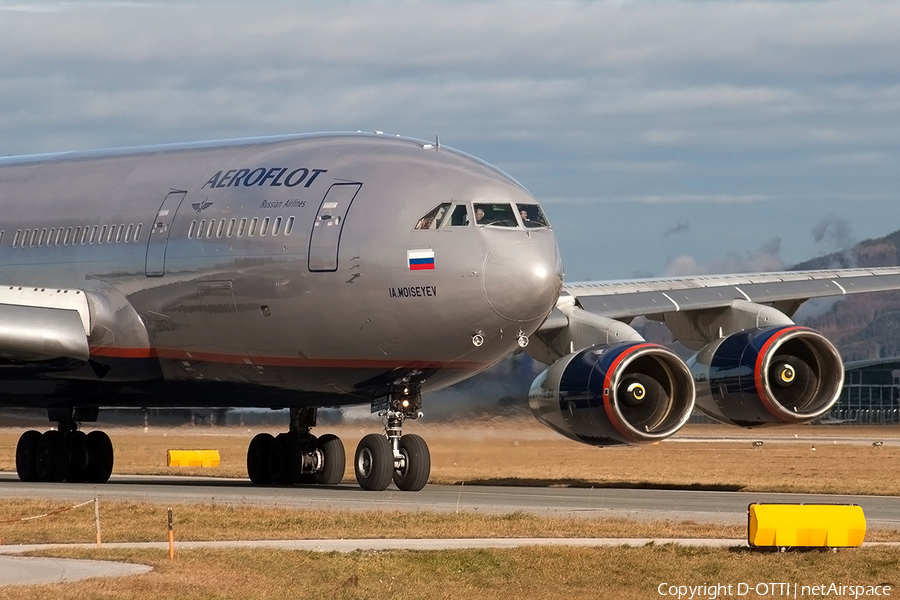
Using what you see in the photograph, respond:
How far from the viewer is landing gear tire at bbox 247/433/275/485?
101 feet

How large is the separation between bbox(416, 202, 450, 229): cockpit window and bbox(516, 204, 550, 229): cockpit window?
122 centimetres

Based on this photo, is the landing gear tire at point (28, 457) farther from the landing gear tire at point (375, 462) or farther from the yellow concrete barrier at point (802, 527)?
the yellow concrete barrier at point (802, 527)

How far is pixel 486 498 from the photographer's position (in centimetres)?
2650

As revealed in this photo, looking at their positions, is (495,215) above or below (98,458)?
above

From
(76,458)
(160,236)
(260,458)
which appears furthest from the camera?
(76,458)

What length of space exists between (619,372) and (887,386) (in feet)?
284

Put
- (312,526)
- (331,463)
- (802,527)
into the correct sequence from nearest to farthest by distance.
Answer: (802,527) < (312,526) < (331,463)

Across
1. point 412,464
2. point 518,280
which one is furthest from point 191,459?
point 518,280

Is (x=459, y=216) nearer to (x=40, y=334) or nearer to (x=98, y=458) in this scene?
(x=40, y=334)

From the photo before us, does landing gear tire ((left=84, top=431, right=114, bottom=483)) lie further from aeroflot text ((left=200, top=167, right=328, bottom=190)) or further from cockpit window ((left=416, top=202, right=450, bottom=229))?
cockpit window ((left=416, top=202, right=450, bottom=229))

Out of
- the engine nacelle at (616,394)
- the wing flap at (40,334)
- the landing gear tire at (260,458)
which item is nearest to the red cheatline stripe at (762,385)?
the engine nacelle at (616,394)

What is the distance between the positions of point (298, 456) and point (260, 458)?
80cm

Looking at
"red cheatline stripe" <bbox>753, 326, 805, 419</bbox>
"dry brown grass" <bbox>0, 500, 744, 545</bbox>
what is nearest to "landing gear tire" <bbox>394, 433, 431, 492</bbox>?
"dry brown grass" <bbox>0, 500, 744, 545</bbox>

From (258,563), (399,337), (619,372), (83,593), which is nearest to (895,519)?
(619,372)
